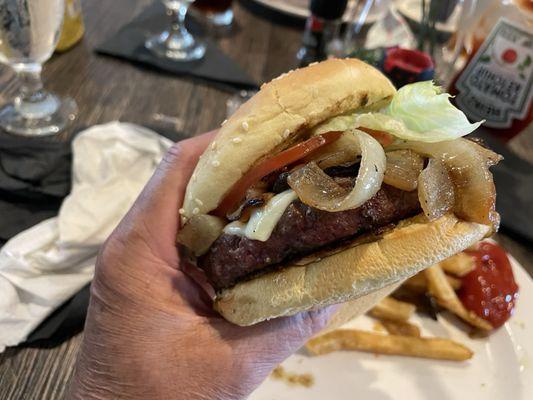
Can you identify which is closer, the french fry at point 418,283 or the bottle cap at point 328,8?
the french fry at point 418,283

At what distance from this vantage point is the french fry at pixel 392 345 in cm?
135

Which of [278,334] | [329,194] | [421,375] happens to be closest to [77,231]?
[278,334]

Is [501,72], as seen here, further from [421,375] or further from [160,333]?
[160,333]

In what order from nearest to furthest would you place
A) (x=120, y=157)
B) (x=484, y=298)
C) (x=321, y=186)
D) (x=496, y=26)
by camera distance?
1. (x=321, y=186)
2. (x=484, y=298)
3. (x=120, y=157)
4. (x=496, y=26)

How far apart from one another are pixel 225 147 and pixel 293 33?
2.10 meters

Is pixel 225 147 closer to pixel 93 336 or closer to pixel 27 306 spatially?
pixel 93 336

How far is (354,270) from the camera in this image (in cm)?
95

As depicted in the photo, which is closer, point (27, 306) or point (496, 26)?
point (27, 306)

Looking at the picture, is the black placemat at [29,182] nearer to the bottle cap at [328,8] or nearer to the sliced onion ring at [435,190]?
the sliced onion ring at [435,190]

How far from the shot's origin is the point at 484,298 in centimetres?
148

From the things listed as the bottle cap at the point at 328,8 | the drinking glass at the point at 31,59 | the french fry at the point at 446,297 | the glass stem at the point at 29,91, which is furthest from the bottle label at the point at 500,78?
the glass stem at the point at 29,91

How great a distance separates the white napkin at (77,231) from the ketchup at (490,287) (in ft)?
3.52

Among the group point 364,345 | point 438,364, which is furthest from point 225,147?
point 438,364

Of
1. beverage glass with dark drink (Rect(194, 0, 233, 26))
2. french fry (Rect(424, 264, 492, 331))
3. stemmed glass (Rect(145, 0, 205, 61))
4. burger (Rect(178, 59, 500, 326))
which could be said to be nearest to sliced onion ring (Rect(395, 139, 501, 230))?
burger (Rect(178, 59, 500, 326))
